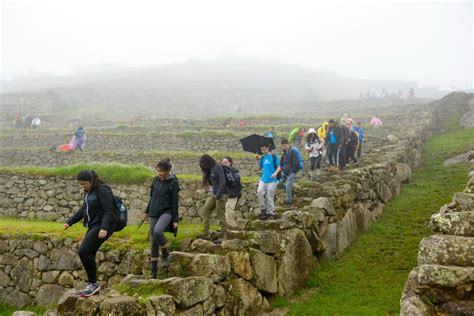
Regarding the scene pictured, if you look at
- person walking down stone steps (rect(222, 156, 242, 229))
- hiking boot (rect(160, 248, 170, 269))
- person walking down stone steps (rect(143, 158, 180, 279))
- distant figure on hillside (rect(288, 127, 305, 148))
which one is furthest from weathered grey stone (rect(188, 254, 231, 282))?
distant figure on hillside (rect(288, 127, 305, 148))

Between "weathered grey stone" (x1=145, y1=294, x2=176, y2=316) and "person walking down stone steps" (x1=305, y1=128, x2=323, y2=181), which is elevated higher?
"person walking down stone steps" (x1=305, y1=128, x2=323, y2=181)

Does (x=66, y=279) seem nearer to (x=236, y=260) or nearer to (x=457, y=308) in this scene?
(x=236, y=260)

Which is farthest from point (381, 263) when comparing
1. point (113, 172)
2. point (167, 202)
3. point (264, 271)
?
point (113, 172)

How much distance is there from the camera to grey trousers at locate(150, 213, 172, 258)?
7.18m

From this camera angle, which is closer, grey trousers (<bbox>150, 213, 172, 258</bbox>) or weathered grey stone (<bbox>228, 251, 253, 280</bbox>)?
grey trousers (<bbox>150, 213, 172, 258</bbox>)

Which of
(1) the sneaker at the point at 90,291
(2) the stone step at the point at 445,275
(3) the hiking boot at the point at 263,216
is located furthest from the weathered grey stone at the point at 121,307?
(3) the hiking boot at the point at 263,216

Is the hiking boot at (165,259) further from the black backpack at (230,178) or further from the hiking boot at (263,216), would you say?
the hiking boot at (263,216)

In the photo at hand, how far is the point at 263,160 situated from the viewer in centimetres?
1028

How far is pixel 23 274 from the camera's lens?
9836 mm

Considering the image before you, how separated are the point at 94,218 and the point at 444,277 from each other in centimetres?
504

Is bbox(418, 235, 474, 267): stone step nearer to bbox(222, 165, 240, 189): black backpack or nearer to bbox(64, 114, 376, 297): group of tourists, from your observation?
bbox(64, 114, 376, 297): group of tourists

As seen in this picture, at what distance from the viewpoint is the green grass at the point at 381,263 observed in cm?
729

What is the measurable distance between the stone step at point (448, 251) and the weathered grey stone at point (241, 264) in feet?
10.9

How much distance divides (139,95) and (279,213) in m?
52.6
